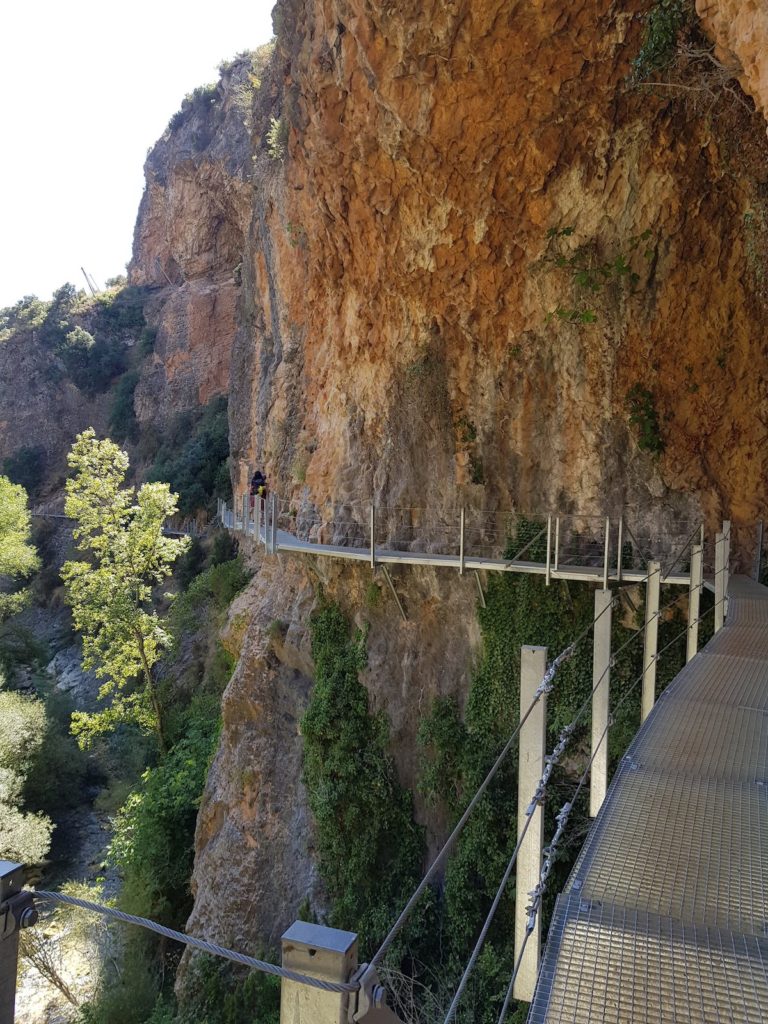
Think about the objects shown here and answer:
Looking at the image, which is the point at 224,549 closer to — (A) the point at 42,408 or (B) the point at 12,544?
(B) the point at 12,544

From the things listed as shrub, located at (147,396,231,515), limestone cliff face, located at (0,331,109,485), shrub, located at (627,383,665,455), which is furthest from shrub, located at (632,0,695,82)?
limestone cliff face, located at (0,331,109,485)

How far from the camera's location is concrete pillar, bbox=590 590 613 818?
11.5 ft

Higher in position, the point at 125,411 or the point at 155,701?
the point at 125,411

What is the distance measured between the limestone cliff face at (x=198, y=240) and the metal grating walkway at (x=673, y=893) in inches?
1155

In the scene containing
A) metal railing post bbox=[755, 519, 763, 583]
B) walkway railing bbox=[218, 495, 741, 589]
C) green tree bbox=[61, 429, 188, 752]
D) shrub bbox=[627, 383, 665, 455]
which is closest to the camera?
walkway railing bbox=[218, 495, 741, 589]

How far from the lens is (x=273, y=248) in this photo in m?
14.5

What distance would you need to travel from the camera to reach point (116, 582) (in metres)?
15.6

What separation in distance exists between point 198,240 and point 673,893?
34086 mm

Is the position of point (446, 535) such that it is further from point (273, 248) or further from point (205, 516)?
point (205, 516)

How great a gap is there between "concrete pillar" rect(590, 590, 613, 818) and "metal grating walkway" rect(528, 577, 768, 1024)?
220 millimetres

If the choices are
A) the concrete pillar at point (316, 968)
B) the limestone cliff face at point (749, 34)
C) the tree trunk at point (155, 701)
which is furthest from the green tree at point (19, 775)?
the limestone cliff face at point (749, 34)

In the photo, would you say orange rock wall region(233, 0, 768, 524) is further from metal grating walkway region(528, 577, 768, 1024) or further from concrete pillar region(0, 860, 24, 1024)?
concrete pillar region(0, 860, 24, 1024)

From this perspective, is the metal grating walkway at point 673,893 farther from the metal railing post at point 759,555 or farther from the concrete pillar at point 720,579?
the metal railing post at point 759,555

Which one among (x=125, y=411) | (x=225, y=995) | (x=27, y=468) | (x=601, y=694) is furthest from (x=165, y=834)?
(x=27, y=468)
